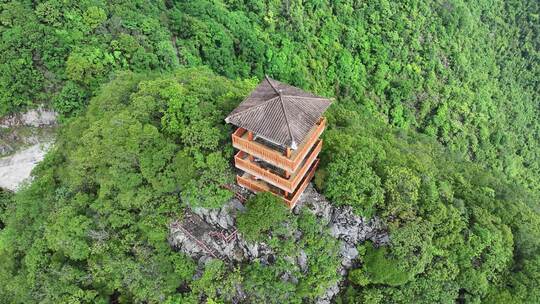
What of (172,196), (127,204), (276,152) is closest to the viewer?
(276,152)

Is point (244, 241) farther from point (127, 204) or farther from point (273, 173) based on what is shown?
point (127, 204)

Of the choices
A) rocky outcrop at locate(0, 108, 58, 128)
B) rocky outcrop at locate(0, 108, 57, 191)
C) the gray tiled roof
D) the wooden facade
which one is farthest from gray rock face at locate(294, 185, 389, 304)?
rocky outcrop at locate(0, 108, 57, 191)

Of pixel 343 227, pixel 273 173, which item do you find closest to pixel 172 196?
pixel 273 173

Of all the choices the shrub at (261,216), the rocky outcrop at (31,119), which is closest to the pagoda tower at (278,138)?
the shrub at (261,216)

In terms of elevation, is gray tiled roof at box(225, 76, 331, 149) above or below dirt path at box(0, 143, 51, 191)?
above

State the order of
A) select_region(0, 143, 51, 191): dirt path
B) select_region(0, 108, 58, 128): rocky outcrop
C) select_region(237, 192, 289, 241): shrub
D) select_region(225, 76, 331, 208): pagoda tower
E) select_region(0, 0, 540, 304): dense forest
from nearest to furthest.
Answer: select_region(225, 76, 331, 208): pagoda tower < select_region(237, 192, 289, 241): shrub < select_region(0, 0, 540, 304): dense forest < select_region(0, 143, 51, 191): dirt path < select_region(0, 108, 58, 128): rocky outcrop

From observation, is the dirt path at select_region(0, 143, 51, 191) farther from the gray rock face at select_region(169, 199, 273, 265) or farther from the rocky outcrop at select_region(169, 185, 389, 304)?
the gray rock face at select_region(169, 199, 273, 265)

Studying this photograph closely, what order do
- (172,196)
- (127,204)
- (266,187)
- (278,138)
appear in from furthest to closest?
(172,196)
(127,204)
(266,187)
(278,138)

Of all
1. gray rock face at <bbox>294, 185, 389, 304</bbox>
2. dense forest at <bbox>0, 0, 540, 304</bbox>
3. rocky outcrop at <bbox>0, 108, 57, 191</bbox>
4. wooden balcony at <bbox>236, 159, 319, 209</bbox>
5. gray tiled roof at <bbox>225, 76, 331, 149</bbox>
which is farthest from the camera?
rocky outcrop at <bbox>0, 108, 57, 191</bbox>
